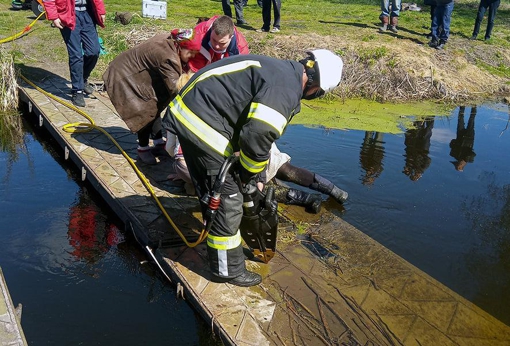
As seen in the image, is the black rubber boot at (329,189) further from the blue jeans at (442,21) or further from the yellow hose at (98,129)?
the blue jeans at (442,21)

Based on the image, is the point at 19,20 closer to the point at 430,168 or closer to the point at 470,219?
the point at 430,168

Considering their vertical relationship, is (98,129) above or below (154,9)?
below

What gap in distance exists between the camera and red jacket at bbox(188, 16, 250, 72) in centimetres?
543

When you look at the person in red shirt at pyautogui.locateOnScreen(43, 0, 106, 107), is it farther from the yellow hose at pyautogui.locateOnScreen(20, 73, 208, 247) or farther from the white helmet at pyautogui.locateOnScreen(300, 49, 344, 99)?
the white helmet at pyautogui.locateOnScreen(300, 49, 344, 99)

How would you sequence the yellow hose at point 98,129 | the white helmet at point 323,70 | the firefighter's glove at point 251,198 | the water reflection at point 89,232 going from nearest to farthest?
the white helmet at point 323,70 < the firefighter's glove at point 251,198 < the yellow hose at point 98,129 < the water reflection at point 89,232

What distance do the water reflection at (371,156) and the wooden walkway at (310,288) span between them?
1547 millimetres

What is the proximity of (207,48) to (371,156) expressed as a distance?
10.9 ft

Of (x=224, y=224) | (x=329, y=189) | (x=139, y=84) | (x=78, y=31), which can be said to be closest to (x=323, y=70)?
(x=224, y=224)

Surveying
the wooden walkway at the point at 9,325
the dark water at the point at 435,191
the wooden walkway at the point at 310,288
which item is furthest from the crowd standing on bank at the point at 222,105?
the wooden walkway at the point at 9,325

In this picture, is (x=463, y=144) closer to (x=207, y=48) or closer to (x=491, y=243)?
(x=491, y=243)

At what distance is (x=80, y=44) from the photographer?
7.77 meters

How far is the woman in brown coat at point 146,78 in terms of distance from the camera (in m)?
5.58

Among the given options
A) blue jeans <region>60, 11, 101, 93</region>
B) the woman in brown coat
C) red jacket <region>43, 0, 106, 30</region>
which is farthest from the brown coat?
blue jeans <region>60, 11, 101, 93</region>

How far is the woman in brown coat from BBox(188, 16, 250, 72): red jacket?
0.29 feet
